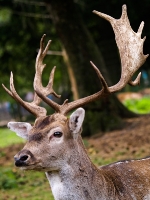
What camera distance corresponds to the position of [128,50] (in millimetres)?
7055

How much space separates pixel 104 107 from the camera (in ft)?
48.1

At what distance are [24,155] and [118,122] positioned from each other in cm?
896

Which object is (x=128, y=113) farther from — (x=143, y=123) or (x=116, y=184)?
(x=116, y=184)

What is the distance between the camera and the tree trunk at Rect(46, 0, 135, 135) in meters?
14.6

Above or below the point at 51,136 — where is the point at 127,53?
above

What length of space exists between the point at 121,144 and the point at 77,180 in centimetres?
657

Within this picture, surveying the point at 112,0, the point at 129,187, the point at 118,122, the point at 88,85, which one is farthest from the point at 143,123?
the point at 129,187

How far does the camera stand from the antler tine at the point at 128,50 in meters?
6.79

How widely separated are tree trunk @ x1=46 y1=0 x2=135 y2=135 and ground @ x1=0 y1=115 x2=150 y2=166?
0.42 meters

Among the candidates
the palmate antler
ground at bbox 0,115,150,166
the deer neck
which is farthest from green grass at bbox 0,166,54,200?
the deer neck

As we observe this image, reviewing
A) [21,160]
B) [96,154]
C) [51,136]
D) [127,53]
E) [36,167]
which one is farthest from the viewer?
[96,154]

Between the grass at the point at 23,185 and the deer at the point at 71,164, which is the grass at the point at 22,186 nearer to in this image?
the grass at the point at 23,185

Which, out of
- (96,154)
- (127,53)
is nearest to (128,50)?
(127,53)

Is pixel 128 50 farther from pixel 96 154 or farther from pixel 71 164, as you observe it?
pixel 96 154
